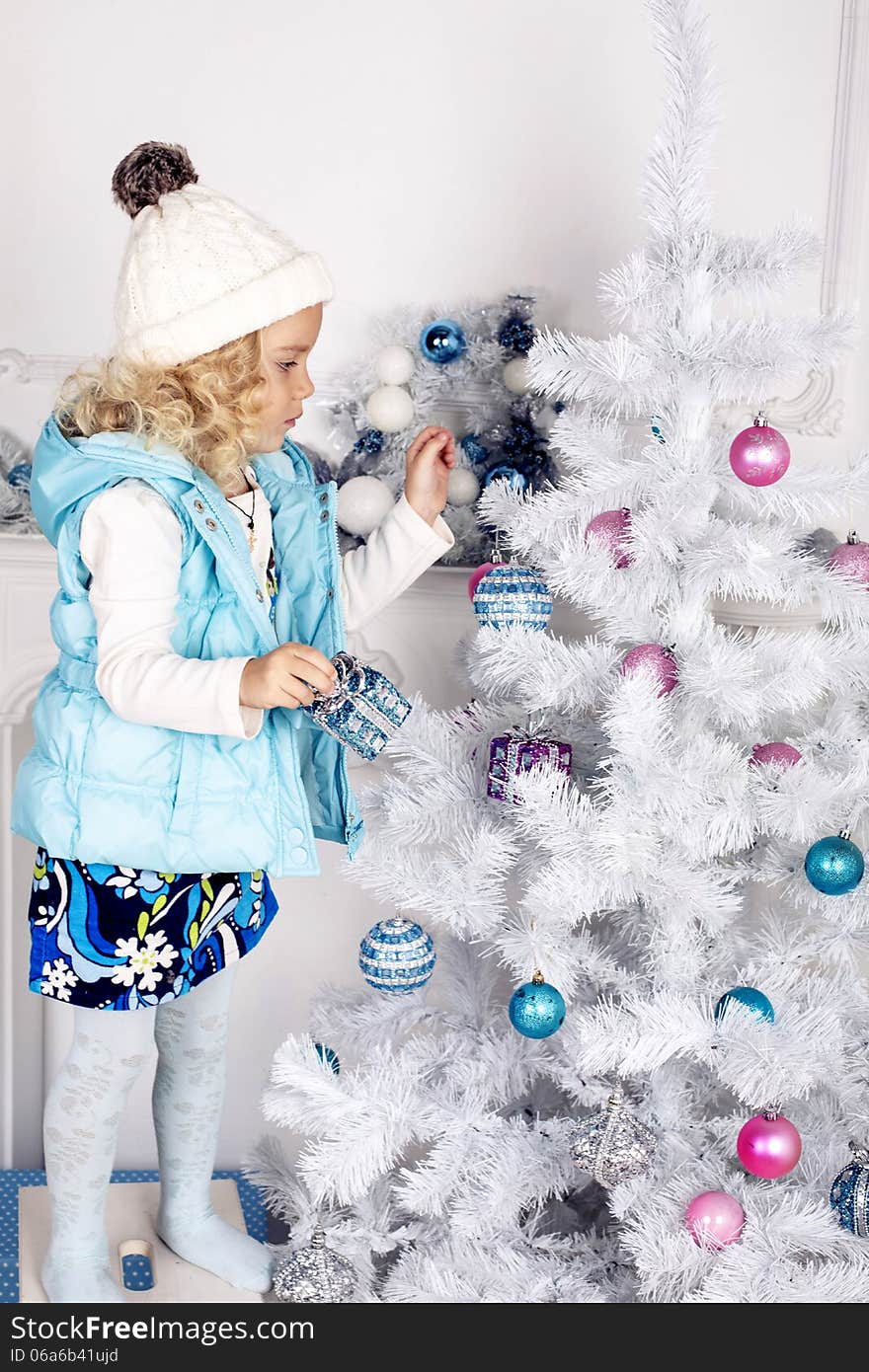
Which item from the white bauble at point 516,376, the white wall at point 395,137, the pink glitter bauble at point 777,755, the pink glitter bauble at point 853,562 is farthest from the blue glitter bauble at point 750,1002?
the white bauble at point 516,376

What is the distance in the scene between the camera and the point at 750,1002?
4.49 ft

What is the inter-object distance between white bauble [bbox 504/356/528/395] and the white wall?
13 centimetres

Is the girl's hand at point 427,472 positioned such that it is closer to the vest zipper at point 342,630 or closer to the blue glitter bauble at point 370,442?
the vest zipper at point 342,630

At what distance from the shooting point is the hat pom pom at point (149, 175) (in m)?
1.30

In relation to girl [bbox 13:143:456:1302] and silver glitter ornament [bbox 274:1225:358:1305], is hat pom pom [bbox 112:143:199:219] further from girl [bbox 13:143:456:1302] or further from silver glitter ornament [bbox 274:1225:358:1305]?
silver glitter ornament [bbox 274:1225:358:1305]

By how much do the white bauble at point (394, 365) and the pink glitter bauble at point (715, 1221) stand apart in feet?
3.44

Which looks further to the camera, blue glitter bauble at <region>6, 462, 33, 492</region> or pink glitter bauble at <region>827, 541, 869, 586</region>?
blue glitter bauble at <region>6, 462, 33, 492</region>

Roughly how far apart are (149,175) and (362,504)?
0.50 meters

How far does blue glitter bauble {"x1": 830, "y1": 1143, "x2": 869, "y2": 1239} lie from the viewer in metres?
1.37

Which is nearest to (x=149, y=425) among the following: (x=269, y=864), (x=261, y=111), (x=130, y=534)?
(x=130, y=534)

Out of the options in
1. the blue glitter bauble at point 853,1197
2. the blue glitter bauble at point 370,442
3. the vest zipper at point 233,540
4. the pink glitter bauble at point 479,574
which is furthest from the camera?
the blue glitter bauble at point 370,442

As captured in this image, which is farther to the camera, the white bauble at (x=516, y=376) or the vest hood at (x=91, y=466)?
the white bauble at (x=516, y=376)

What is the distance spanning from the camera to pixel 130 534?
121 centimetres

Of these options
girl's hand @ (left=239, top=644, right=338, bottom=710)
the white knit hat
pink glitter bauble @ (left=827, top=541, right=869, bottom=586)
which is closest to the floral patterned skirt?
girl's hand @ (left=239, top=644, right=338, bottom=710)
